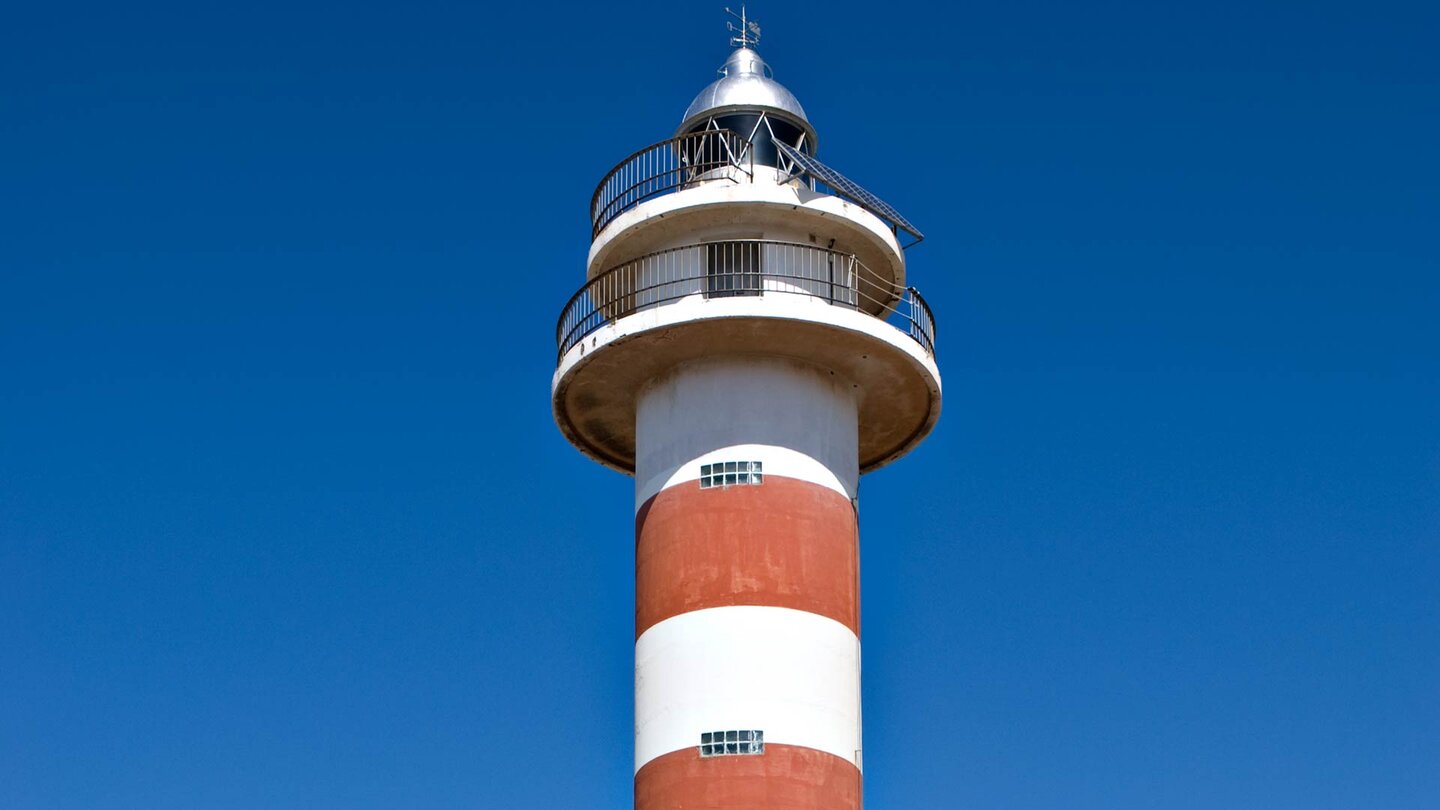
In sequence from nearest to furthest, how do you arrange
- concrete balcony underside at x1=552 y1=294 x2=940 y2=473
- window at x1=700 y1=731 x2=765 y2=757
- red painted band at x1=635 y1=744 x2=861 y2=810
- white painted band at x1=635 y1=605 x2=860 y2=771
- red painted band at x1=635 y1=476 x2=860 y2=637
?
red painted band at x1=635 y1=744 x2=861 y2=810 < window at x1=700 y1=731 x2=765 y2=757 < white painted band at x1=635 y1=605 x2=860 y2=771 < red painted band at x1=635 y1=476 x2=860 y2=637 < concrete balcony underside at x1=552 y1=294 x2=940 y2=473

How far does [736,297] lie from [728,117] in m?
5.04

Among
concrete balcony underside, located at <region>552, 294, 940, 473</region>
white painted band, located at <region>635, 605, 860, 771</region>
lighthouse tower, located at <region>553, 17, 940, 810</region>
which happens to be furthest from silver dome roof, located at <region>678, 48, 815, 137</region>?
white painted band, located at <region>635, 605, 860, 771</region>

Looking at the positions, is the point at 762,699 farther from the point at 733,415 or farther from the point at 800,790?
the point at 733,415

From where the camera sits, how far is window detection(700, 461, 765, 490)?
42.9 meters

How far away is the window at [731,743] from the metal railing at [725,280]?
8.10 m

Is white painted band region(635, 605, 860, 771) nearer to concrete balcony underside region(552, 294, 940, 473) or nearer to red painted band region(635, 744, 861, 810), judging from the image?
red painted band region(635, 744, 861, 810)

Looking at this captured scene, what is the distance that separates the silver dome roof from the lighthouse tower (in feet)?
0.17

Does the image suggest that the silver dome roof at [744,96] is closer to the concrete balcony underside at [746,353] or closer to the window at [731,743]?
the concrete balcony underside at [746,353]

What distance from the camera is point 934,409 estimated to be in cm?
4588

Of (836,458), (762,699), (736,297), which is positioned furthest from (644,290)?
(762,699)

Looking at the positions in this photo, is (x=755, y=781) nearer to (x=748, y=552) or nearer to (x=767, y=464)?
(x=748, y=552)

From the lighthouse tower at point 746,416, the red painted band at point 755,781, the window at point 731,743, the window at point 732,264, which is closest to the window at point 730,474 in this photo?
the lighthouse tower at point 746,416

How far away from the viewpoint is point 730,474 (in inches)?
1692

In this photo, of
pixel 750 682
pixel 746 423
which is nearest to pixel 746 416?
pixel 746 423
